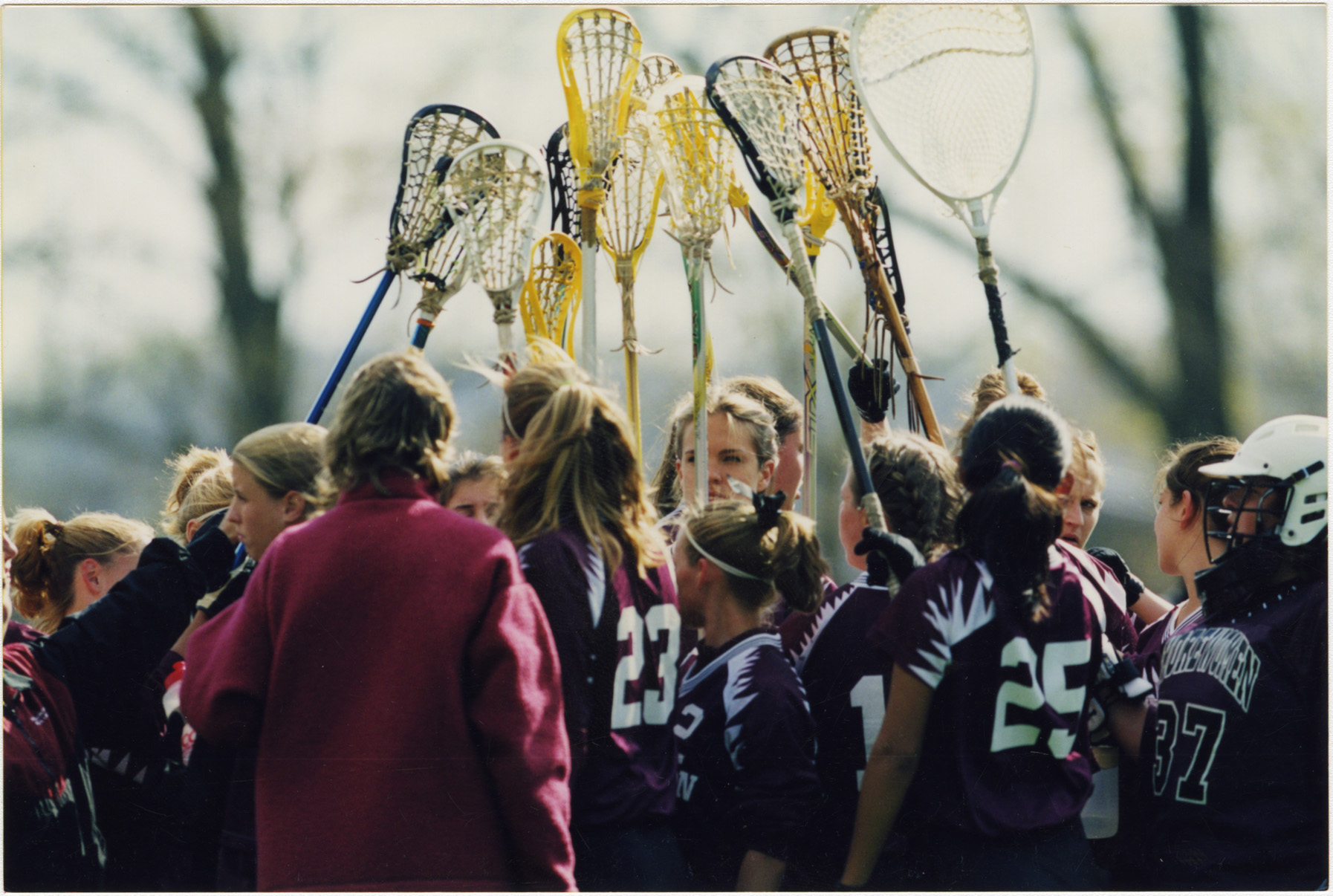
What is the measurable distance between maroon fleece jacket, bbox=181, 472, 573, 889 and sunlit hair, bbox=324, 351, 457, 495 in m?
0.13

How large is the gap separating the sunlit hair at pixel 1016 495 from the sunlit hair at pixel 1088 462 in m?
0.81

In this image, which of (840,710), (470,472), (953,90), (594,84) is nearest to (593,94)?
(594,84)

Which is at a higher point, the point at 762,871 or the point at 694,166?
the point at 694,166

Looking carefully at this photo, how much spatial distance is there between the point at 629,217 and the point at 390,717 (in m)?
1.74

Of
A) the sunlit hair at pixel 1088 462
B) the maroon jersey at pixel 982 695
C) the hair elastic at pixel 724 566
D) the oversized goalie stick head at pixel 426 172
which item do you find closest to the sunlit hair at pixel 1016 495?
the maroon jersey at pixel 982 695

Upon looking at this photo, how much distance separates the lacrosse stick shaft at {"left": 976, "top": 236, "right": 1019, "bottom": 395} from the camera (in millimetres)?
2580

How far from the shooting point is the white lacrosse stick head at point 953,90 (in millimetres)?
2639

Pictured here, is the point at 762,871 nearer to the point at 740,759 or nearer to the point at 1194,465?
the point at 740,759

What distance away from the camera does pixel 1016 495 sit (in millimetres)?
2133

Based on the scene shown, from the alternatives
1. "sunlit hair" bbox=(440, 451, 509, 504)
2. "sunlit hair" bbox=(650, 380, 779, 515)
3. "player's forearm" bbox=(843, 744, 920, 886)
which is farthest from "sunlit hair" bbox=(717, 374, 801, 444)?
"player's forearm" bbox=(843, 744, 920, 886)

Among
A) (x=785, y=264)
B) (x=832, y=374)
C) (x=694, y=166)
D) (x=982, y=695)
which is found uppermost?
(x=694, y=166)

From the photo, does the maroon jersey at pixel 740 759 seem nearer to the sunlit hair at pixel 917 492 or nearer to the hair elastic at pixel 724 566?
the hair elastic at pixel 724 566

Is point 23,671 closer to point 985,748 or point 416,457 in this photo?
point 416,457

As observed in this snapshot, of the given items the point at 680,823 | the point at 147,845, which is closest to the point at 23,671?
the point at 147,845
